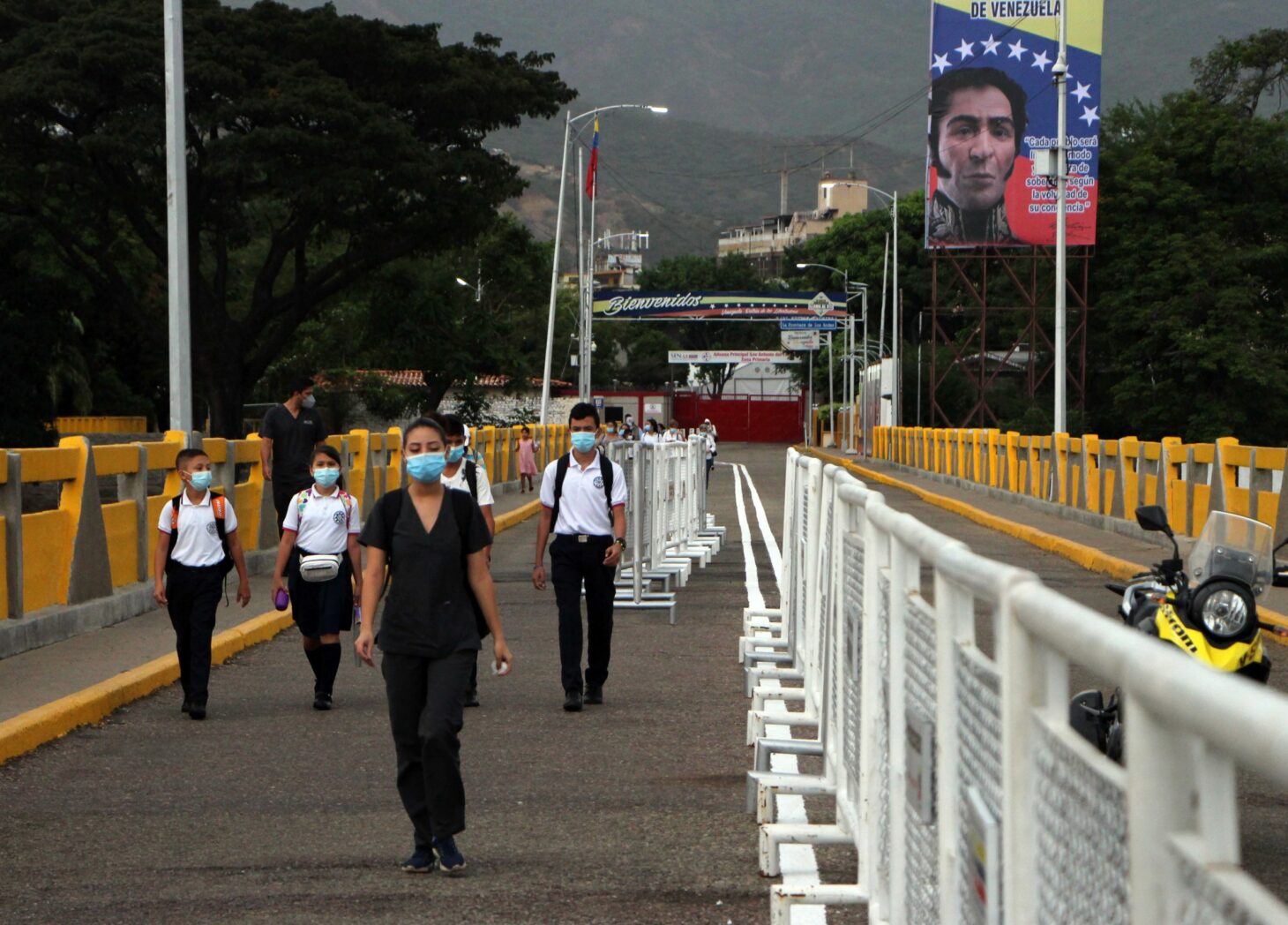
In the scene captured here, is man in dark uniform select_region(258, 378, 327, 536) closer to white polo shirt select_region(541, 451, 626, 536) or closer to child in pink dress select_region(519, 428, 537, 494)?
white polo shirt select_region(541, 451, 626, 536)

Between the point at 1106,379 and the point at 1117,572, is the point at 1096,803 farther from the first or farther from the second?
the point at 1106,379

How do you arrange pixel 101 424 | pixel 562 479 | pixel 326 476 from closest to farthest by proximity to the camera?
pixel 326 476 → pixel 562 479 → pixel 101 424

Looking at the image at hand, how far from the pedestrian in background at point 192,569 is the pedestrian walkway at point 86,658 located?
0.74 m

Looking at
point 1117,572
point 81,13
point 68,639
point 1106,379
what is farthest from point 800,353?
point 68,639

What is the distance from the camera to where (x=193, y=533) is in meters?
10.0

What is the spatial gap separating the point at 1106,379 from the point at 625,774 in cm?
6194

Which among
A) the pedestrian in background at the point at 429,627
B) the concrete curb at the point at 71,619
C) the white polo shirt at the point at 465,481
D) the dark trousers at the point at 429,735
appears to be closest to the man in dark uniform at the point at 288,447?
the concrete curb at the point at 71,619

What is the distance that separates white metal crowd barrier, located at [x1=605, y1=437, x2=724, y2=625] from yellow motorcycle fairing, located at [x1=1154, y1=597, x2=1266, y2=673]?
27.4 feet

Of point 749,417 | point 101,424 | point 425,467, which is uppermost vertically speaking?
point 425,467

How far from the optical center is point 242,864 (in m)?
6.61

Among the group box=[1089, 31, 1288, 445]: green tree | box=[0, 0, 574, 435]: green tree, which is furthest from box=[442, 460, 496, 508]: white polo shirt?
box=[1089, 31, 1288, 445]: green tree

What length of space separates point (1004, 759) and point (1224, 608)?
3.94m

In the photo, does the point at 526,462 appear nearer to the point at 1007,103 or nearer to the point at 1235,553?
the point at 1007,103

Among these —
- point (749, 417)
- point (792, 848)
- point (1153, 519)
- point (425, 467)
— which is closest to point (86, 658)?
point (425, 467)
